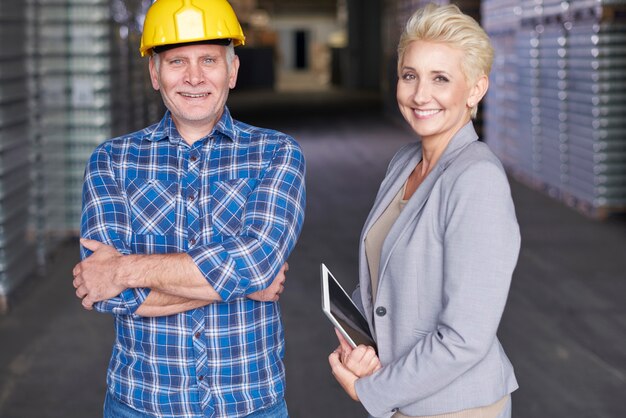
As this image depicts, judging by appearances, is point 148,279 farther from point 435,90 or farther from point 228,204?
point 435,90


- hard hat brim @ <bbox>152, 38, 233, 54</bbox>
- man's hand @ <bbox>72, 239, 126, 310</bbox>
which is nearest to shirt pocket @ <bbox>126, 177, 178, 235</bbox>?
man's hand @ <bbox>72, 239, 126, 310</bbox>

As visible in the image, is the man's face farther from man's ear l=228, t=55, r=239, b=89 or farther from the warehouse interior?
the warehouse interior

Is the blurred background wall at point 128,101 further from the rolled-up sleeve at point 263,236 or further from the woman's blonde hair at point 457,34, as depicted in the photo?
the woman's blonde hair at point 457,34

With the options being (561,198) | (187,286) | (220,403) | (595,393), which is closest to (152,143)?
(187,286)

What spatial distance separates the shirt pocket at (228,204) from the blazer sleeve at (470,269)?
51 centimetres

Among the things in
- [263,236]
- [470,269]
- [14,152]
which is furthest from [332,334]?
[470,269]

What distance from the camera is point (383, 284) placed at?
2.13 metres

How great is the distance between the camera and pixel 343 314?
2156 mm

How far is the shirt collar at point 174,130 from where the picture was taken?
231cm

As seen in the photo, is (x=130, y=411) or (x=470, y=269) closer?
(x=470, y=269)

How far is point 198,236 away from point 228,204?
0.10 metres

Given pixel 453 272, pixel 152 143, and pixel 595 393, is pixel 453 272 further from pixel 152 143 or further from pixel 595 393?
pixel 595 393

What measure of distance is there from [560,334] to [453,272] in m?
3.97

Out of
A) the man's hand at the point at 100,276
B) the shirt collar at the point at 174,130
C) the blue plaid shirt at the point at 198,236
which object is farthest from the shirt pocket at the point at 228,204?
the man's hand at the point at 100,276
